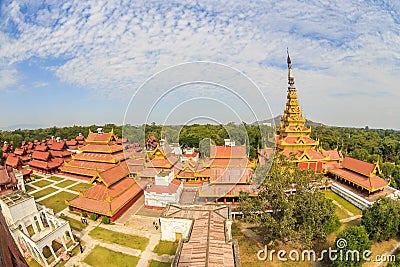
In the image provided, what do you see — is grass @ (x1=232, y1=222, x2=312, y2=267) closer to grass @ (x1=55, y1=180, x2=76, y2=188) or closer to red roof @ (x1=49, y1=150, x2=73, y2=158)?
grass @ (x1=55, y1=180, x2=76, y2=188)

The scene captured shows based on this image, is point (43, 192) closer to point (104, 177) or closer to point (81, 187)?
point (81, 187)

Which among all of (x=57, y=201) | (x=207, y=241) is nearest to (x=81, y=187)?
(x=57, y=201)

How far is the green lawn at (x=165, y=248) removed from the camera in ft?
51.3

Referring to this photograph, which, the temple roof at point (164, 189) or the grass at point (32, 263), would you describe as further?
the temple roof at point (164, 189)

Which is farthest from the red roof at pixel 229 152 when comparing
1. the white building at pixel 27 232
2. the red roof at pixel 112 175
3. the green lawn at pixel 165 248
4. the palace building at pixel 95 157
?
the white building at pixel 27 232

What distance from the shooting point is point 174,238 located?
16797 millimetres

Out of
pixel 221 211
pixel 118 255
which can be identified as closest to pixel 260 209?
pixel 221 211

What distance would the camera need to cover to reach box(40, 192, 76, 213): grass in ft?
74.0

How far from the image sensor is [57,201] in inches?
945

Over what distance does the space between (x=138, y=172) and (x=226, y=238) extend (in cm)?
1709

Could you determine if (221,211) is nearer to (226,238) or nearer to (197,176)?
(226,238)

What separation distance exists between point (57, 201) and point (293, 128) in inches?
1288

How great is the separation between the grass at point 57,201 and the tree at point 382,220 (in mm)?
27636

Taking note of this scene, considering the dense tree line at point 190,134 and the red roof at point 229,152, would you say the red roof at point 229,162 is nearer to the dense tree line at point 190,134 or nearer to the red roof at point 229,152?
the red roof at point 229,152
